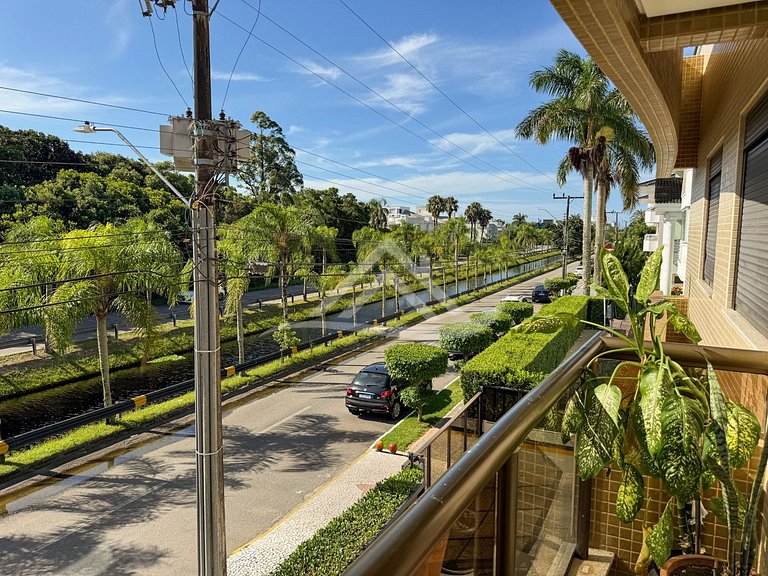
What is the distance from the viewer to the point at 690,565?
2207mm

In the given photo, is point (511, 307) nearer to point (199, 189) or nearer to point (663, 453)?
point (199, 189)

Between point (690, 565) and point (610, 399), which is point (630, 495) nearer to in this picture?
point (610, 399)

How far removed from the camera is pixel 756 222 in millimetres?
3527

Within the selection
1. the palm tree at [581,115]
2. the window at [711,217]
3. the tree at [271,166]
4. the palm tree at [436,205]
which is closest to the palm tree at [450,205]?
the palm tree at [436,205]

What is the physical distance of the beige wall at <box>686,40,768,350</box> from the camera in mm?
3451

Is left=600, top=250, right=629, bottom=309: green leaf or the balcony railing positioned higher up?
left=600, top=250, right=629, bottom=309: green leaf

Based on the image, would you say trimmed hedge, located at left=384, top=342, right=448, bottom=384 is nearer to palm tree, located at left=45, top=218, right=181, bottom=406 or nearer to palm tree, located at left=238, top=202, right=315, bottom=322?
palm tree, located at left=45, top=218, right=181, bottom=406

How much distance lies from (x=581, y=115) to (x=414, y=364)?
43.4ft

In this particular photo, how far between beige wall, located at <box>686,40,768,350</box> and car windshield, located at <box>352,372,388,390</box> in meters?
9.31

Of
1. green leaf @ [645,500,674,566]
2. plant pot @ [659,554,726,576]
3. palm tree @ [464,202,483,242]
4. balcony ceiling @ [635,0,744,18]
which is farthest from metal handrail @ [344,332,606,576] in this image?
palm tree @ [464,202,483,242]

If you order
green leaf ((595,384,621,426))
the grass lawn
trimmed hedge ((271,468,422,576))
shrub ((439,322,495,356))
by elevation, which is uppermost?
green leaf ((595,384,621,426))

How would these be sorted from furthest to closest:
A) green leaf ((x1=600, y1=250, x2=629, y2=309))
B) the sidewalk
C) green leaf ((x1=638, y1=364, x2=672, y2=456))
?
the sidewalk, green leaf ((x1=600, y1=250, x2=629, y2=309)), green leaf ((x1=638, y1=364, x2=672, y2=456))

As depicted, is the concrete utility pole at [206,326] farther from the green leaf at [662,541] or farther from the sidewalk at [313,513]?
the green leaf at [662,541]

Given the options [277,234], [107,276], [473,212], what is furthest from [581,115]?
[473,212]
